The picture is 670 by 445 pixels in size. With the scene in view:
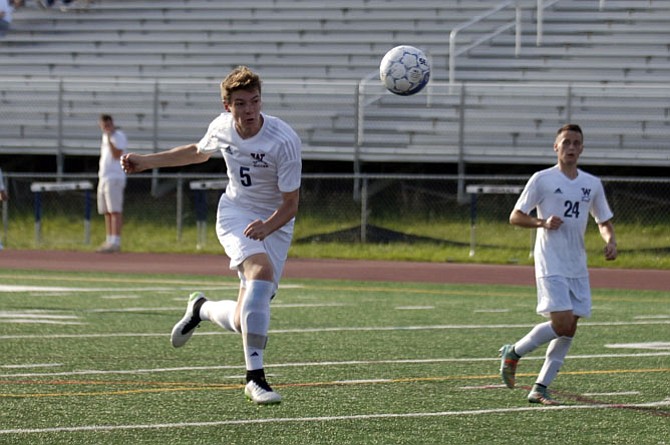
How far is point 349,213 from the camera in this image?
22.4 metres

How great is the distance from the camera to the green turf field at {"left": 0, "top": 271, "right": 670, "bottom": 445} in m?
6.70

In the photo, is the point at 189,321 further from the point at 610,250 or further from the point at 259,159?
the point at 610,250

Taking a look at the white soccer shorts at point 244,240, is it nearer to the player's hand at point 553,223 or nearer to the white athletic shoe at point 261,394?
the white athletic shoe at point 261,394

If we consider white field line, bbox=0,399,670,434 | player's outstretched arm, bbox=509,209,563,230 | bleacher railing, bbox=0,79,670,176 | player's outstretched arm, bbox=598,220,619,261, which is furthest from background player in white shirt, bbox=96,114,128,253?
white field line, bbox=0,399,670,434

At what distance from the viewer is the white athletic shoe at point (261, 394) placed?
23.3ft

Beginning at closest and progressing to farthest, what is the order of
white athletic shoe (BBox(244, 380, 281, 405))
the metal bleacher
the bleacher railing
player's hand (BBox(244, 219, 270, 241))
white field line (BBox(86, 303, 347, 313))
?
white athletic shoe (BBox(244, 380, 281, 405)), player's hand (BBox(244, 219, 270, 241)), white field line (BBox(86, 303, 347, 313)), the bleacher railing, the metal bleacher

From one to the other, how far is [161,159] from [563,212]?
2347 millimetres

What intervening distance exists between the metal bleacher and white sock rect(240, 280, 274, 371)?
47.7ft

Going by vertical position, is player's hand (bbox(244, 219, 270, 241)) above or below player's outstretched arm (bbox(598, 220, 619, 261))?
above

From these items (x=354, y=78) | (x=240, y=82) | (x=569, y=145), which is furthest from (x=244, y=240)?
(x=354, y=78)

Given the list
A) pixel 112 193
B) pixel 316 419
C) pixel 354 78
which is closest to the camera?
pixel 316 419

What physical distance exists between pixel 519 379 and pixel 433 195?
530 inches

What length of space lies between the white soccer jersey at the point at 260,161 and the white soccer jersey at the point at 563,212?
147 cm

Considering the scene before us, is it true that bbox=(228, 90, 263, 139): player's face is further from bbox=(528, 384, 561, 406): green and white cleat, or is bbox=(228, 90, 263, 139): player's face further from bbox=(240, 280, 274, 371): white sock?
bbox=(528, 384, 561, 406): green and white cleat
